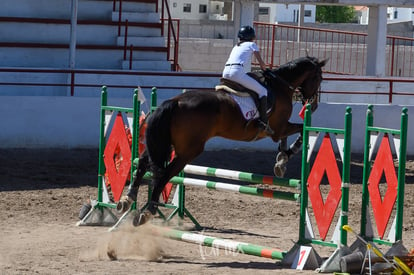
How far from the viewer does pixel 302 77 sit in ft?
36.2

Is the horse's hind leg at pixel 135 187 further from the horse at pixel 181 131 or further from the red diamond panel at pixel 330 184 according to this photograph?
the red diamond panel at pixel 330 184

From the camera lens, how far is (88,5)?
21.7 metres

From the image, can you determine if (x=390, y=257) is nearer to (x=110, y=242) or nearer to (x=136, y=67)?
(x=110, y=242)

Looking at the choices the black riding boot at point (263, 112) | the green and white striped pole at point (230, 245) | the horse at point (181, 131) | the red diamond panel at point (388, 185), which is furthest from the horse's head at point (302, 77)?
the red diamond panel at point (388, 185)

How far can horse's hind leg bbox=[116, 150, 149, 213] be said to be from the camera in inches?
378

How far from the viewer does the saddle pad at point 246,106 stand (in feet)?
33.2

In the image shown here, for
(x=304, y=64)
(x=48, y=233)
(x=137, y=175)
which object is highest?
(x=304, y=64)

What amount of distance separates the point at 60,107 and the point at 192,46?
11525 millimetres

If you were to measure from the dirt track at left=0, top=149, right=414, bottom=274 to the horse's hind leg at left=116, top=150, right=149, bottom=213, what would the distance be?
0.88ft

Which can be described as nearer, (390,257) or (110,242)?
(390,257)

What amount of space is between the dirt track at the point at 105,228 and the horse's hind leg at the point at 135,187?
0.88 ft

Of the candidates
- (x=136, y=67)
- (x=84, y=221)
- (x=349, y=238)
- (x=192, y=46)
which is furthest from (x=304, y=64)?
(x=192, y=46)

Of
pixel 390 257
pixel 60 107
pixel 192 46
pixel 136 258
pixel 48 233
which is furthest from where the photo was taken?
pixel 192 46

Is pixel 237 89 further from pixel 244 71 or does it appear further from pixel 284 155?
pixel 284 155
